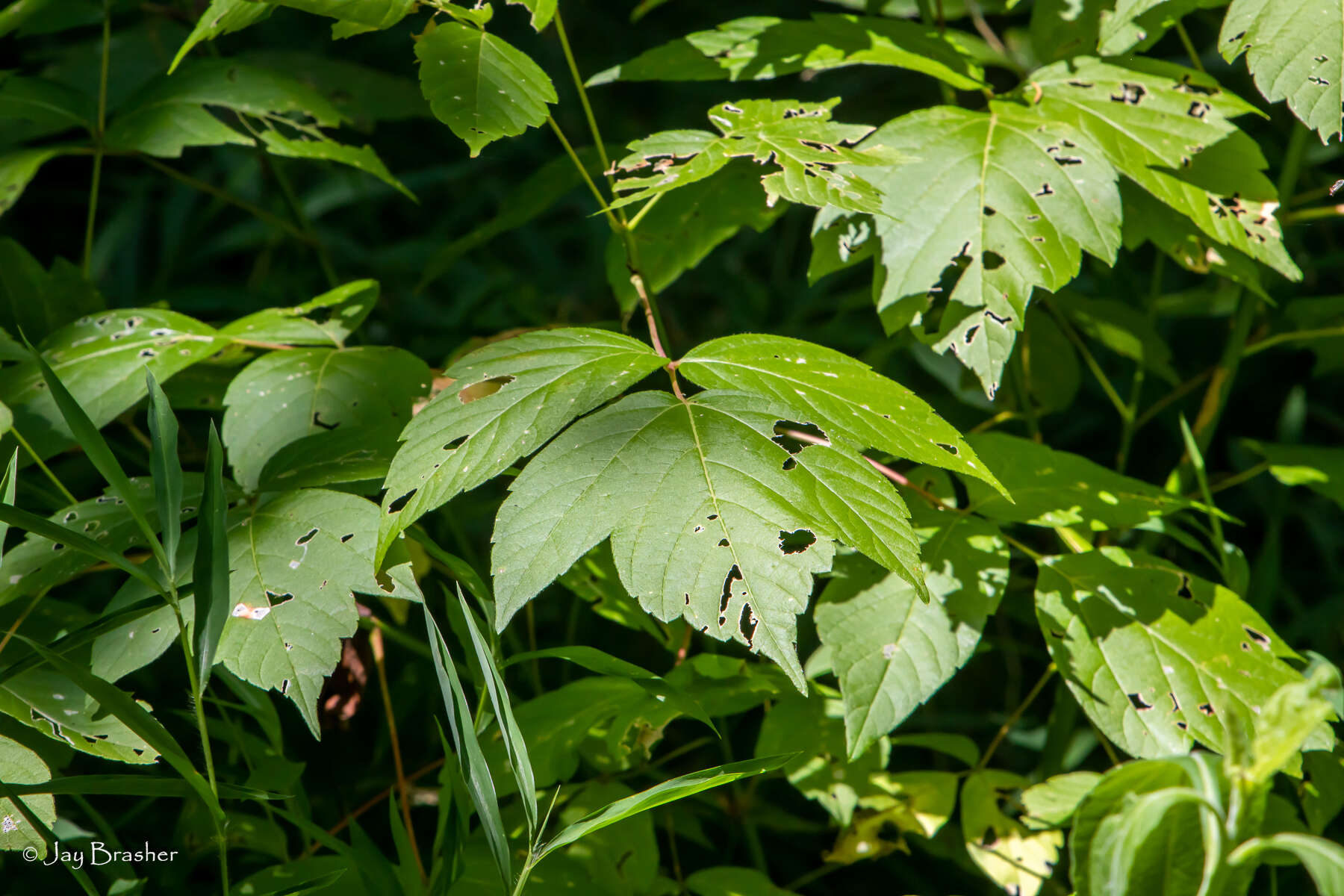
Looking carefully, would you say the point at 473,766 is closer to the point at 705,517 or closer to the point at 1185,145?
the point at 705,517

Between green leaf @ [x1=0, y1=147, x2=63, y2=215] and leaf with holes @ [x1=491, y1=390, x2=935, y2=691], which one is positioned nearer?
leaf with holes @ [x1=491, y1=390, x2=935, y2=691]

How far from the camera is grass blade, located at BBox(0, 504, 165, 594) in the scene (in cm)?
80

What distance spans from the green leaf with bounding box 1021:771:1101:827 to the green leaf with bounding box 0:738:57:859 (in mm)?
1017

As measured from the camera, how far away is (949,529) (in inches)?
43.6

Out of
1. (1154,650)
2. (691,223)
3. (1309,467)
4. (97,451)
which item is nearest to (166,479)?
(97,451)

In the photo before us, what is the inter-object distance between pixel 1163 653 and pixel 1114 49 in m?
0.74

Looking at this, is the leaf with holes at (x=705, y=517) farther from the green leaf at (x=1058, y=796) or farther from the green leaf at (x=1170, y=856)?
the green leaf at (x=1058, y=796)

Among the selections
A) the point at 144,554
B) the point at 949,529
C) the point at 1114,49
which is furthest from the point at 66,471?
the point at 1114,49

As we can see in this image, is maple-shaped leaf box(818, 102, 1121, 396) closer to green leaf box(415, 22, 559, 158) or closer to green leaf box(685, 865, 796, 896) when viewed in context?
green leaf box(415, 22, 559, 158)

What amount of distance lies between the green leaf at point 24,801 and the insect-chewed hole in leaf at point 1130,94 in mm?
1347

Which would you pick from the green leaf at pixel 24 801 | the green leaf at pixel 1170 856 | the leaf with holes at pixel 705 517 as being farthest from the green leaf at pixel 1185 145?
the green leaf at pixel 24 801

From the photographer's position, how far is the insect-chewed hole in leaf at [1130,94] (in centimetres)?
116

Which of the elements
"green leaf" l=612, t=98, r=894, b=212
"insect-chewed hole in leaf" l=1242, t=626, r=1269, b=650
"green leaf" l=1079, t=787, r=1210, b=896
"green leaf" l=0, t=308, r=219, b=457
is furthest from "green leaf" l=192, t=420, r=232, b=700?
"insect-chewed hole in leaf" l=1242, t=626, r=1269, b=650

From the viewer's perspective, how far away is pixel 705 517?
80 cm
